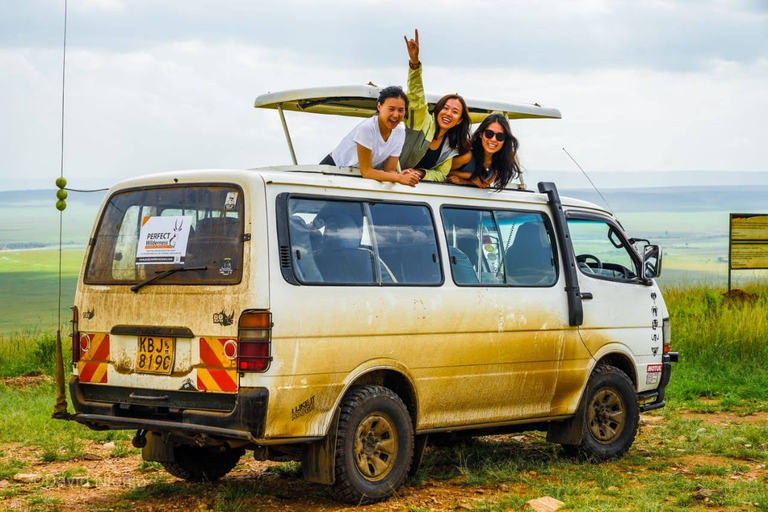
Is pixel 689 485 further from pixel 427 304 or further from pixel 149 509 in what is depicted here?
A: pixel 149 509

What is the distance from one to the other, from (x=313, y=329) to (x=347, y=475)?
1.00m

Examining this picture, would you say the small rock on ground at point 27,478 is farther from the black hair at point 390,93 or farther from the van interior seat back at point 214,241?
the black hair at point 390,93

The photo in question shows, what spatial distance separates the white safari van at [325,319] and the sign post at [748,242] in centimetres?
1346

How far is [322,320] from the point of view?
23.1 feet

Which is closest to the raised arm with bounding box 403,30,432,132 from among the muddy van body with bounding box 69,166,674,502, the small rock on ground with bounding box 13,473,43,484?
the muddy van body with bounding box 69,166,674,502

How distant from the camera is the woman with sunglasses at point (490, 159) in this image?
8.75m

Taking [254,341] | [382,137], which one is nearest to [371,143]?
[382,137]

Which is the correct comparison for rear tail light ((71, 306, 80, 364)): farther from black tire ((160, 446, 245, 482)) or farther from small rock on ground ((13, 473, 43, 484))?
small rock on ground ((13, 473, 43, 484))

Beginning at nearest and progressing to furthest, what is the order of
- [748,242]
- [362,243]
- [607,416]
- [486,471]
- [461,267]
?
1. [362,243]
2. [461,267]
3. [486,471]
4. [607,416]
5. [748,242]

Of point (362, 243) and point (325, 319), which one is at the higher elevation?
point (362, 243)

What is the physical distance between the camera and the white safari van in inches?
269

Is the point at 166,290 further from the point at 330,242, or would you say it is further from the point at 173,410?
the point at 330,242

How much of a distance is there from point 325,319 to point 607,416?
360 cm

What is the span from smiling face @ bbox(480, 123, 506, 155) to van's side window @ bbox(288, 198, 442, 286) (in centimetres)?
112
